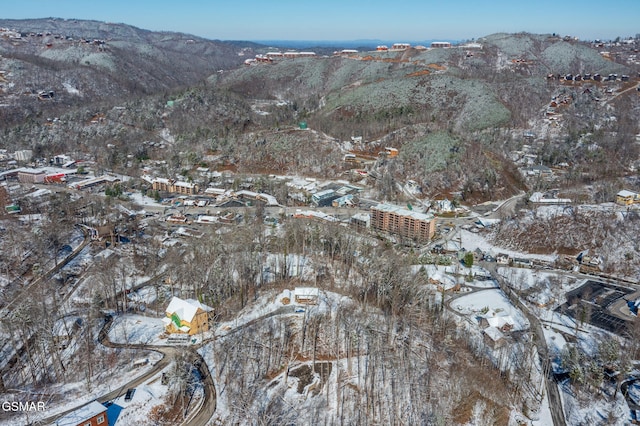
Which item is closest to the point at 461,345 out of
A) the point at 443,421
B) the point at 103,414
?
the point at 443,421

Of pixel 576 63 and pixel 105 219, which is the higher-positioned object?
pixel 576 63

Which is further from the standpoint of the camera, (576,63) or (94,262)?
(576,63)

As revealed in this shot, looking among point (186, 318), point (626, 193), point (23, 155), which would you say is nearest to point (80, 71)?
point (23, 155)

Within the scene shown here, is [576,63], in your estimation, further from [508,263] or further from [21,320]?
[21,320]

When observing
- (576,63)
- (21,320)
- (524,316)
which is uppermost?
(576,63)

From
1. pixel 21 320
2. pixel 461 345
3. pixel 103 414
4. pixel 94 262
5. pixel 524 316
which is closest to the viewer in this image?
pixel 103 414

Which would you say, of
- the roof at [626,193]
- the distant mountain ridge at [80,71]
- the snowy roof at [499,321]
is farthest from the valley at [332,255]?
the distant mountain ridge at [80,71]
